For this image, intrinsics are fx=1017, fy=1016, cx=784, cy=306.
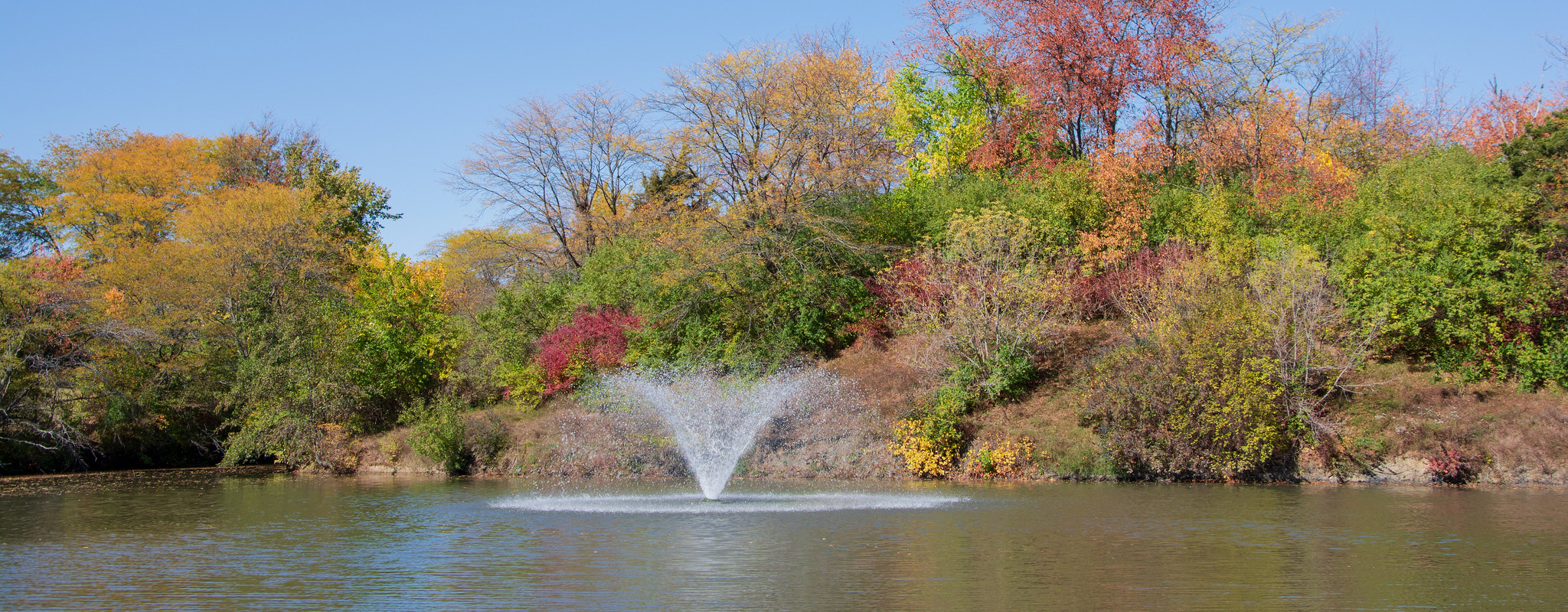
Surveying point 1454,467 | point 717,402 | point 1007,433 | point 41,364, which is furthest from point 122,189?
point 1454,467

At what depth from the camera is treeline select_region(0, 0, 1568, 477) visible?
2983cm

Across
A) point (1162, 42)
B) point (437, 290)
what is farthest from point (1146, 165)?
point (437, 290)

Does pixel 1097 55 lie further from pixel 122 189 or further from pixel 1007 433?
pixel 122 189

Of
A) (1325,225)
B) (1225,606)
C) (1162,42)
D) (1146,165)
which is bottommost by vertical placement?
(1225,606)

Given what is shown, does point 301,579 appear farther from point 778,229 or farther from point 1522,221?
point 1522,221

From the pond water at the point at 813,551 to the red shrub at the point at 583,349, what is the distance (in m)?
13.2

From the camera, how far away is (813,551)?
57.4 feet

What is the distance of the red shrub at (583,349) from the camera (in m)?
41.1

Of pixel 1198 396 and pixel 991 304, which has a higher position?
pixel 991 304

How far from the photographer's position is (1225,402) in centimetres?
2836

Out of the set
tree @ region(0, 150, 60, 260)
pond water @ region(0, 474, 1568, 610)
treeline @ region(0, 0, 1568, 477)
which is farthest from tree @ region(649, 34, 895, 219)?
tree @ region(0, 150, 60, 260)

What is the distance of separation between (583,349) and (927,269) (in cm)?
1454

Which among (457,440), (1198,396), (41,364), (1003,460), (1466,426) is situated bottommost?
(1003,460)

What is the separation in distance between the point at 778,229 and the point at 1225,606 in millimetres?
30188
